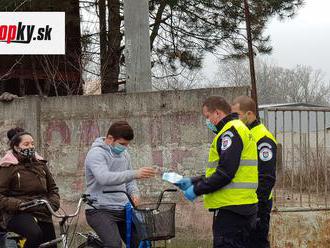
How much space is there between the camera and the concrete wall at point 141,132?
27.9ft

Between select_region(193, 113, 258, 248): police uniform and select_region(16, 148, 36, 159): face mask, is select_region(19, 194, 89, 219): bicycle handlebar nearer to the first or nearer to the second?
select_region(16, 148, 36, 159): face mask

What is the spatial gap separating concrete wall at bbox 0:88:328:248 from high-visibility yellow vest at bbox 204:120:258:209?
2.89 m

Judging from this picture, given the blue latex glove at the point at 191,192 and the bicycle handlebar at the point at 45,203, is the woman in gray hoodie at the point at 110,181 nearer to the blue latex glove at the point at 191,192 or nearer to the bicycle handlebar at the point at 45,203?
the bicycle handlebar at the point at 45,203

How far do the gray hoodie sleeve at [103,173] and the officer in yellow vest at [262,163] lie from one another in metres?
1.51

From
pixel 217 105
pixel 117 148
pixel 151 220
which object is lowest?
pixel 151 220

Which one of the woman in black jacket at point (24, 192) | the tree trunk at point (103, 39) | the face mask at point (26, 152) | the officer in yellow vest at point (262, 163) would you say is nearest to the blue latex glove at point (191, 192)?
the officer in yellow vest at point (262, 163)

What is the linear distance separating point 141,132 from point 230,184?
11.4 ft

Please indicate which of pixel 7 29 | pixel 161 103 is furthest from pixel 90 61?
pixel 161 103

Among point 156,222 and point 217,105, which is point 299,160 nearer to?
point 217,105

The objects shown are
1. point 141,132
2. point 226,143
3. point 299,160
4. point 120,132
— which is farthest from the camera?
point 141,132

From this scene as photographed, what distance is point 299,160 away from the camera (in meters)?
8.30

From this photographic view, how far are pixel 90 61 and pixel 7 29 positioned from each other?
253 centimetres

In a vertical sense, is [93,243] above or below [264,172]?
below

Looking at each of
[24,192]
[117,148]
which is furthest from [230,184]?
[24,192]
